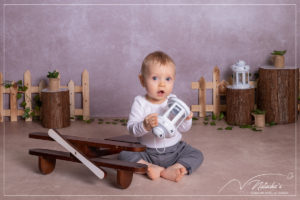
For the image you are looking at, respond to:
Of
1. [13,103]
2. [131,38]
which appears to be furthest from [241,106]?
[13,103]

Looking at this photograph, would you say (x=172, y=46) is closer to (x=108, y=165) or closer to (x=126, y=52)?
(x=126, y=52)

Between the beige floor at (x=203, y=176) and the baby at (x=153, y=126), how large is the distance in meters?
0.08


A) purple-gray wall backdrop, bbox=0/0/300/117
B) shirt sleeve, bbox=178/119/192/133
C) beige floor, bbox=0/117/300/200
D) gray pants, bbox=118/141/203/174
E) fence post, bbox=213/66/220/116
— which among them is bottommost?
beige floor, bbox=0/117/300/200

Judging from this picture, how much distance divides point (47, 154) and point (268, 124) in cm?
225

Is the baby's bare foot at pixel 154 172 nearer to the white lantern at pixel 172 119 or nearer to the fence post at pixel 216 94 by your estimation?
Answer: the white lantern at pixel 172 119

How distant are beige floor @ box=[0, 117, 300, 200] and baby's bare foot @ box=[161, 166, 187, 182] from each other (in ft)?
0.13

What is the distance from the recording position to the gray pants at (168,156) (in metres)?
2.68

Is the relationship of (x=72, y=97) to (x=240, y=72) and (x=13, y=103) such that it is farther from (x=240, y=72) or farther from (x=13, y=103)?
(x=240, y=72)

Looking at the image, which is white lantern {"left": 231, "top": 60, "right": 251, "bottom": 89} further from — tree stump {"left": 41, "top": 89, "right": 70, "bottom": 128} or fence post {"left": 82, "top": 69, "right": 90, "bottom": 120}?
tree stump {"left": 41, "top": 89, "right": 70, "bottom": 128}

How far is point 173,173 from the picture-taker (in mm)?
2559

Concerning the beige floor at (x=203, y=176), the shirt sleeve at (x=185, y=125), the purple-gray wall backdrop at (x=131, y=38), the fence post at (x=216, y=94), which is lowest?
the beige floor at (x=203, y=176)

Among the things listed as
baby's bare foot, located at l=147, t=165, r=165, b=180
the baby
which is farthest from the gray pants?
baby's bare foot, located at l=147, t=165, r=165, b=180

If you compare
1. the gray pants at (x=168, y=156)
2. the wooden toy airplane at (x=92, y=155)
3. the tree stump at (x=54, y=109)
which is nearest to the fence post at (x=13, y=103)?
the tree stump at (x=54, y=109)

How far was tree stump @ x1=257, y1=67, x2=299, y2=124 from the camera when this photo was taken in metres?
3.98
